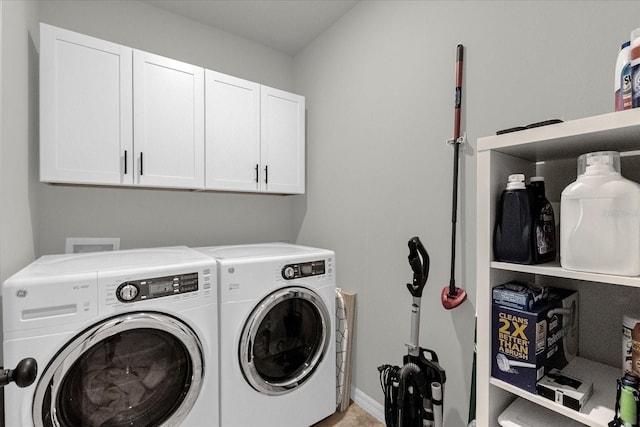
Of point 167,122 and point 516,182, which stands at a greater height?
point 167,122

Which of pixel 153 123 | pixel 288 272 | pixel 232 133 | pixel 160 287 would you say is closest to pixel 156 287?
pixel 160 287

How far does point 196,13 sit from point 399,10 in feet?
4.77

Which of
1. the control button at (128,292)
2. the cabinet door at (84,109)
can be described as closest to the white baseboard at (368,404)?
the control button at (128,292)

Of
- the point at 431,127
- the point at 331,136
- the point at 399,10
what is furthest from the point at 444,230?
the point at 399,10

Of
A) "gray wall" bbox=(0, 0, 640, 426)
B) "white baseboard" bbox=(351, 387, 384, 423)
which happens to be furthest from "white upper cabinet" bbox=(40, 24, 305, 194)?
"white baseboard" bbox=(351, 387, 384, 423)

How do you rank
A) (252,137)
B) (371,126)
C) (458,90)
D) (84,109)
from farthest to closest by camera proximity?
1. (252,137)
2. (371,126)
3. (84,109)
4. (458,90)

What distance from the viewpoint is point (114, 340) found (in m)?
1.29

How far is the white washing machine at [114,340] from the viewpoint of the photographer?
3.61 ft

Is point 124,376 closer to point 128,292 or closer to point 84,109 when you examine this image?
point 128,292

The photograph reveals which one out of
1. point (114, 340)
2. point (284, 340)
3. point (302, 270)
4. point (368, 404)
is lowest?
point (368, 404)

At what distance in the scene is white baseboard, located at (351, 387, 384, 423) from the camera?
196cm

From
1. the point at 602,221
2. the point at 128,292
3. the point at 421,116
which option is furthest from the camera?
the point at 421,116

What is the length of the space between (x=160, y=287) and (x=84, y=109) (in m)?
1.06

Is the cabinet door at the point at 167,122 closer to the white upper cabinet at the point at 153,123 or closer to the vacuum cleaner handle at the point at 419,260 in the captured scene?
the white upper cabinet at the point at 153,123
